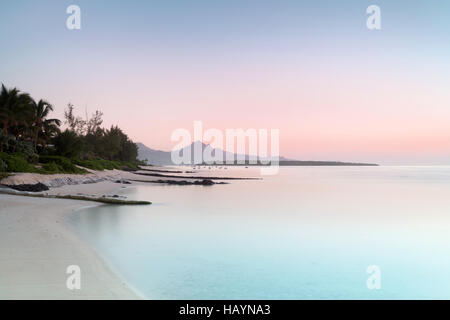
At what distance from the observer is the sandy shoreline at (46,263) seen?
5576 millimetres

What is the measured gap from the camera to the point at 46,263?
689cm

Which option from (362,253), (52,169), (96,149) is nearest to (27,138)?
(52,169)

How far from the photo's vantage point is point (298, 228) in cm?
1452

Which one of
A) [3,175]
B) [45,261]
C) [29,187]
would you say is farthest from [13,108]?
[45,261]

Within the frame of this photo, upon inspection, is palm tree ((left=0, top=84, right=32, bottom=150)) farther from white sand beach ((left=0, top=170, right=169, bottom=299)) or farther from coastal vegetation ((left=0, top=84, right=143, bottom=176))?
white sand beach ((left=0, top=170, right=169, bottom=299))

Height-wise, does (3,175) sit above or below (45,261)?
above

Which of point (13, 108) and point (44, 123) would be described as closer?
point (13, 108)

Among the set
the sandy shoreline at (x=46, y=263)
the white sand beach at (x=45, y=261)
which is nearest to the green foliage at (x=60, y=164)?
the white sand beach at (x=45, y=261)

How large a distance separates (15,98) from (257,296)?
39.2 meters

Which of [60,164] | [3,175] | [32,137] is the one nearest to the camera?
[3,175]

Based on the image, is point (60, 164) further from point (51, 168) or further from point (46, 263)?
point (46, 263)

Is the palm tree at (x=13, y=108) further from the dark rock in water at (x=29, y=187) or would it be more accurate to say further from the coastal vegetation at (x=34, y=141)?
the dark rock in water at (x=29, y=187)

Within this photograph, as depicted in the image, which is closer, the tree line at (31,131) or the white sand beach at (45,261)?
the white sand beach at (45,261)

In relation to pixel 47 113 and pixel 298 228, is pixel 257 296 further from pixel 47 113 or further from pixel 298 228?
pixel 47 113
